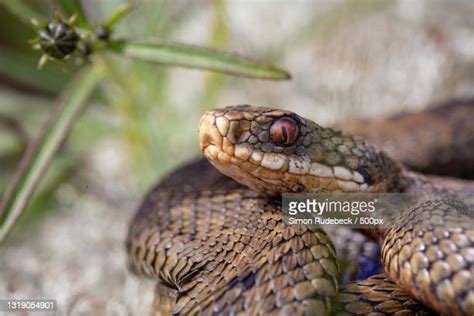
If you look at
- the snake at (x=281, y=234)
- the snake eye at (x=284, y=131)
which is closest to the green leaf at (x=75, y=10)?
the snake at (x=281, y=234)

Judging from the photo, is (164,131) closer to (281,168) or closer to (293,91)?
(293,91)

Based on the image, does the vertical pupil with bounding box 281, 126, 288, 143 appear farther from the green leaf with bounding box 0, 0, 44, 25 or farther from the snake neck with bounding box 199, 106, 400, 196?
the green leaf with bounding box 0, 0, 44, 25

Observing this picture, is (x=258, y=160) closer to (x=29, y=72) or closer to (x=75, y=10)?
(x=75, y=10)

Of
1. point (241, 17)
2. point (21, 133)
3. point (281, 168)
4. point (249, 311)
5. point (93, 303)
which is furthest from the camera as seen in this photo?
point (241, 17)

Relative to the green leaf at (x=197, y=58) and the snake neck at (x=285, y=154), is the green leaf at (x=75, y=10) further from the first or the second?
the snake neck at (x=285, y=154)

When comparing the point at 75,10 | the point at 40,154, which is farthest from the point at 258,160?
the point at 75,10

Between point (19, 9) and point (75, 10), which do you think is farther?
point (19, 9)

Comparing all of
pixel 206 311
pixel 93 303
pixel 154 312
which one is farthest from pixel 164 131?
pixel 206 311
